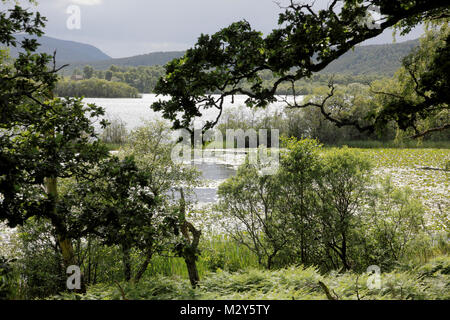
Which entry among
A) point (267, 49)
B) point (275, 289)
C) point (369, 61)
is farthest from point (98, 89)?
point (369, 61)

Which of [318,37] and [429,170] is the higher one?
[318,37]

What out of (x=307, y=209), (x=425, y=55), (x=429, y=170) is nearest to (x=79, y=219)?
(x=307, y=209)

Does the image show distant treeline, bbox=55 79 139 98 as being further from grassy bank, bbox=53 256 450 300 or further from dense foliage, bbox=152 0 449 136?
grassy bank, bbox=53 256 450 300

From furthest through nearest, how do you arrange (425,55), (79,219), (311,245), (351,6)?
(425,55), (311,245), (351,6), (79,219)

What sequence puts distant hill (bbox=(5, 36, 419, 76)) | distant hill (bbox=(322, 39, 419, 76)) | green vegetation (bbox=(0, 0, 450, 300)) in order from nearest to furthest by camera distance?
green vegetation (bbox=(0, 0, 450, 300))
distant hill (bbox=(322, 39, 419, 76))
distant hill (bbox=(5, 36, 419, 76))

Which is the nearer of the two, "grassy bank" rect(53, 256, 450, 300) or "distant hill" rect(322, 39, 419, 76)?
"grassy bank" rect(53, 256, 450, 300)

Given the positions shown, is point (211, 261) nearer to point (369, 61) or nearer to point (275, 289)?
point (275, 289)

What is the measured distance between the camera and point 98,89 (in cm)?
4284

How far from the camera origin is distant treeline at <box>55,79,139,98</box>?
117 ft

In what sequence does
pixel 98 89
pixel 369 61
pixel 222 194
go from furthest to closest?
pixel 369 61 < pixel 98 89 < pixel 222 194

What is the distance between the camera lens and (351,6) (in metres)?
4.55

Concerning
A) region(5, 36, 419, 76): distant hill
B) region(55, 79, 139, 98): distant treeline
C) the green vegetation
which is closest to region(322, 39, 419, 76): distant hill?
region(5, 36, 419, 76): distant hill
